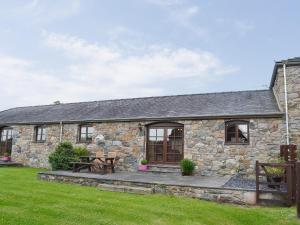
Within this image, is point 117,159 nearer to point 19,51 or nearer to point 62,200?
point 62,200

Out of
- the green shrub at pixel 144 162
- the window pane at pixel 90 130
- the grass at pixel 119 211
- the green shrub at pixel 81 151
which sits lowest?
the grass at pixel 119 211

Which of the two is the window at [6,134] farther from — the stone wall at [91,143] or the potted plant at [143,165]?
the potted plant at [143,165]

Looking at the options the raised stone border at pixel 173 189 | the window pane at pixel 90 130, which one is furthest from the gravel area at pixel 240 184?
the window pane at pixel 90 130

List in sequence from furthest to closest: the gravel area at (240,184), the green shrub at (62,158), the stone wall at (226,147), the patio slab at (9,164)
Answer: the patio slab at (9,164), the green shrub at (62,158), the stone wall at (226,147), the gravel area at (240,184)

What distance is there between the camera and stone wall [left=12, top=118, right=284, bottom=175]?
413 inches

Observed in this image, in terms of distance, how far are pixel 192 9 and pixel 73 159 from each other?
8930mm

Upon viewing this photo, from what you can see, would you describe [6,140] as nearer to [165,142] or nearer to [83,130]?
[83,130]

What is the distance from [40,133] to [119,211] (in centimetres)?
1158

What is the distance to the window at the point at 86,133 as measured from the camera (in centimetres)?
1423

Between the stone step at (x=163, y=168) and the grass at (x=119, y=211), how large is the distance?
410cm

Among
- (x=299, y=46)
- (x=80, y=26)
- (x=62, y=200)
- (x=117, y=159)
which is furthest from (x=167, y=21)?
(x=62, y=200)

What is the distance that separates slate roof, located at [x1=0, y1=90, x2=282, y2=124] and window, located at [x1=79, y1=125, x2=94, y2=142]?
0.48 metres

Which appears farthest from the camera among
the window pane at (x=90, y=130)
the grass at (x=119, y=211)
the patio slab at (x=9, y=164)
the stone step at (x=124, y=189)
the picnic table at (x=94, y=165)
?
the patio slab at (x=9, y=164)

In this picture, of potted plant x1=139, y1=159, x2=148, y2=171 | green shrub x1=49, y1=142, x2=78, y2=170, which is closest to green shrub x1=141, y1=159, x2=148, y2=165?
potted plant x1=139, y1=159, x2=148, y2=171
